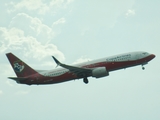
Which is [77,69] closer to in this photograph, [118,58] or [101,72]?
[101,72]

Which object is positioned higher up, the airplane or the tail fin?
the tail fin

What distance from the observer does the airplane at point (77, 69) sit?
226 ft

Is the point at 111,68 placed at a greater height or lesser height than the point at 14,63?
lesser

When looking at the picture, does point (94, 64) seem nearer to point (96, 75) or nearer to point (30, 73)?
point (96, 75)

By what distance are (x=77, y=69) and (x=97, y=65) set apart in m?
4.17

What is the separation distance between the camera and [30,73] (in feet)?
249

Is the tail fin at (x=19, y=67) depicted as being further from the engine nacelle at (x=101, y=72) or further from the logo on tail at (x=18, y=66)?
the engine nacelle at (x=101, y=72)

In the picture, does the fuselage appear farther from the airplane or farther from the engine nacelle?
the engine nacelle

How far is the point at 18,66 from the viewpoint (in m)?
77.5

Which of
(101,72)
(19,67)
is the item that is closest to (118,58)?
(101,72)

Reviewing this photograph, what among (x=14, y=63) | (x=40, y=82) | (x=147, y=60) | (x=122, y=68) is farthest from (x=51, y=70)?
(x=147, y=60)

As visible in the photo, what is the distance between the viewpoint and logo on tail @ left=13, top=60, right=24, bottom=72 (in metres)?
76.9

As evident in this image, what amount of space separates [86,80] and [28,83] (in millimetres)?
12420

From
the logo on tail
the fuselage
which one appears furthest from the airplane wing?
the logo on tail
